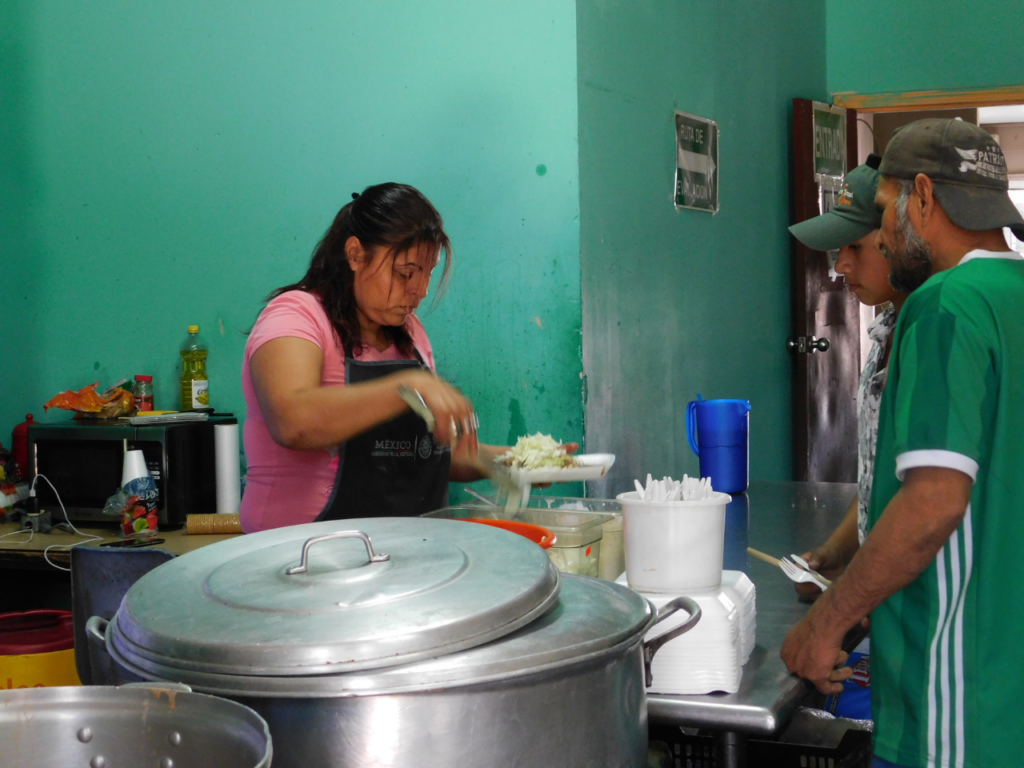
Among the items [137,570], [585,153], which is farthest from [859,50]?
[137,570]

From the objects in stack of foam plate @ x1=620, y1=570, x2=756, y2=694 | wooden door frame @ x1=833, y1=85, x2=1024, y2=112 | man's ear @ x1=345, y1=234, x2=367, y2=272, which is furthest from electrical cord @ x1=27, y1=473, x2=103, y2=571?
wooden door frame @ x1=833, y1=85, x2=1024, y2=112

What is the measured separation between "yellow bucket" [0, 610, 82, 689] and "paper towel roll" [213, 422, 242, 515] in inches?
26.7

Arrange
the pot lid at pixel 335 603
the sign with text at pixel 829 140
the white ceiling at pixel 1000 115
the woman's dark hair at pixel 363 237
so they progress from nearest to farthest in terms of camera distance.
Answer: the pot lid at pixel 335 603
the woman's dark hair at pixel 363 237
the sign with text at pixel 829 140
the white ceiling at pixel 1000 115

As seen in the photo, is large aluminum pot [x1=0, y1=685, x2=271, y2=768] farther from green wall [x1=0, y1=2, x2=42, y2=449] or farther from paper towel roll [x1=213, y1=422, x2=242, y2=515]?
green wall [x1=0, y1=2, x2=42, y2=449]

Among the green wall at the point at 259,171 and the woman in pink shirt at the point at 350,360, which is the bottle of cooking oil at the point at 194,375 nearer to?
the green wall at the point at 259,171

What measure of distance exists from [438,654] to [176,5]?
3.08m

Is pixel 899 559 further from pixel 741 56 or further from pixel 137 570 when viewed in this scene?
pixel 741 56

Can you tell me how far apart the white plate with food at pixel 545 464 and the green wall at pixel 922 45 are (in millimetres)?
3609

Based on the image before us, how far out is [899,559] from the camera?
1328 millimetres

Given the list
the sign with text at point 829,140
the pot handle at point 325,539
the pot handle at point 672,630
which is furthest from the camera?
the sign with text at point 829,140

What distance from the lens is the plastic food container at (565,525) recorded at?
1.50m

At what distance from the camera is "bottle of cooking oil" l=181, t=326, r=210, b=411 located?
3.30 metres

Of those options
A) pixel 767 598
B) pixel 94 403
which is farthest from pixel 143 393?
pixel 767 598

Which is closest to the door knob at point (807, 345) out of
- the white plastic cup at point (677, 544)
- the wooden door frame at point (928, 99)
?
the wooden door frame at point (928, 99)
